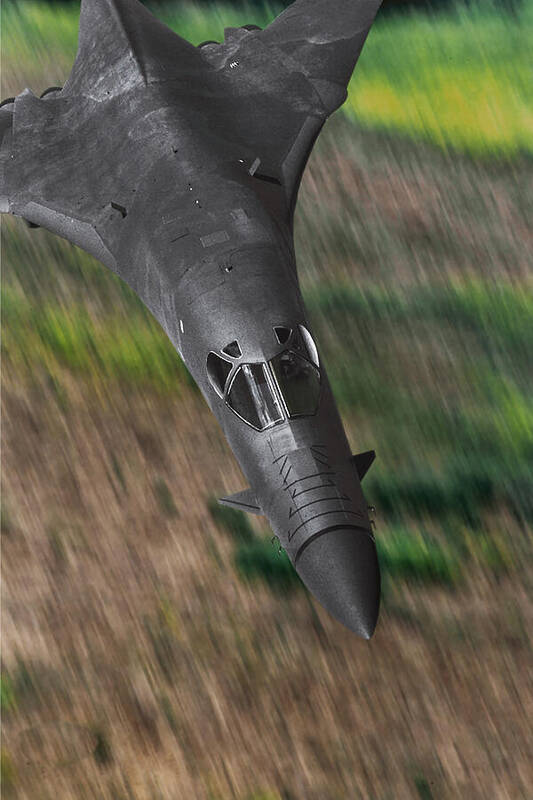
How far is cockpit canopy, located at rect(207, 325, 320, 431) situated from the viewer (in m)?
15.7

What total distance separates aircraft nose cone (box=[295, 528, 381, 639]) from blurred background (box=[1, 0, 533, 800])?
303 cm

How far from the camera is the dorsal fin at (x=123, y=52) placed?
21062 millimetres

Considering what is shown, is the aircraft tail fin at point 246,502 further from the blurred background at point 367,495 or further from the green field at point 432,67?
the green field at point 432,67

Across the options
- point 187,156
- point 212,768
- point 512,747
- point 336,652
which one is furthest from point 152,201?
point 512,747

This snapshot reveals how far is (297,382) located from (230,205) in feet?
12.9

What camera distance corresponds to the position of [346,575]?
48.5 ft

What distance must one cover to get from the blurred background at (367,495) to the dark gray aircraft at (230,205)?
104 inches

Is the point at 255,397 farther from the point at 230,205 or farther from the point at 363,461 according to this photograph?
the point at 230,205

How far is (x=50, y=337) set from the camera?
22547 mm

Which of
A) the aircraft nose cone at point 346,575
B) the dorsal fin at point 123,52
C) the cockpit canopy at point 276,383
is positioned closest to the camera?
the aircraft nose cone at point 346,575

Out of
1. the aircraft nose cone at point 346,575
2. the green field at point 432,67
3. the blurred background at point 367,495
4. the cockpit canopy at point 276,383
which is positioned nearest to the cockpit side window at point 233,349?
the cockpit canopy at point 276,383

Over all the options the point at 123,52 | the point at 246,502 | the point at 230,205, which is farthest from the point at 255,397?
the point at 123,52

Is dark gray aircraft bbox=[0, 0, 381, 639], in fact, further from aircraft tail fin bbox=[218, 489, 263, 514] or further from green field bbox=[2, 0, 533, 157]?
green field bbox=[2, 0, 533, 157]

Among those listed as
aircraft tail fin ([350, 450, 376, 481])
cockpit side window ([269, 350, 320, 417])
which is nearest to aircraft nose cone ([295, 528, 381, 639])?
aircraft tail fin ([350, 450, 376, 481])
